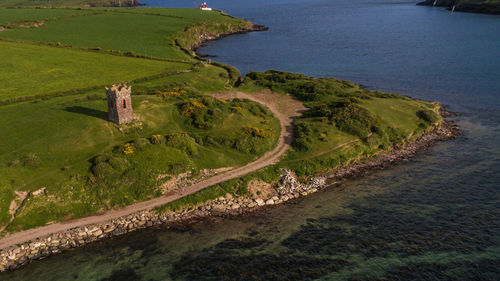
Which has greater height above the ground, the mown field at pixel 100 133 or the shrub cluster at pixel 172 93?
the shrub cluster at pixel 172 93

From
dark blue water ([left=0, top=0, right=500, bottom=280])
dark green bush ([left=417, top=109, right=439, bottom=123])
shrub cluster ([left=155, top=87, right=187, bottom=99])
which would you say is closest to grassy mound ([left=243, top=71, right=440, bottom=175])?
dark green bush ([left=417, top=109, right=439, bottom=123])

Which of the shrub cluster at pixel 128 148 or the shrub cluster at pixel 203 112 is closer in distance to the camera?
the shrub cluster at pixel 128 148

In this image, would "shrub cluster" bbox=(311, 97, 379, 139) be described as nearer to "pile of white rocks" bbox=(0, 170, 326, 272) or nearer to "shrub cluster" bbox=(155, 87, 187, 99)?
"pile of white rocks" bbox=(0, 170, 326, 272)

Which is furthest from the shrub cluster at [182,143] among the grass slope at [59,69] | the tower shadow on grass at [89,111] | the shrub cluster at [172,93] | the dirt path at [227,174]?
the grass slope at [59,69]

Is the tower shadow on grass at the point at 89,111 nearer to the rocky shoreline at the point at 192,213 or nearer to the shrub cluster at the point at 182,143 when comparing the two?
the shrub cluster at the point at 182,143

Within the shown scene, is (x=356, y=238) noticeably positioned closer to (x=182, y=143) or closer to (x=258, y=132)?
(x=258, y=132)
